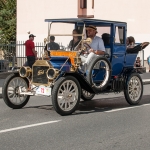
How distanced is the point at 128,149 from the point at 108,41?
15.5ft

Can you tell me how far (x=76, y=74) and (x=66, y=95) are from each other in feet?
1.71

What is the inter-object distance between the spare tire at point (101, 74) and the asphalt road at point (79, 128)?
1.92ft

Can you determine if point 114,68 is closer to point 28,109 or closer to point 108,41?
point 108,41

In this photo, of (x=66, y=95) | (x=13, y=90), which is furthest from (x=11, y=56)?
(x=66, y=95)

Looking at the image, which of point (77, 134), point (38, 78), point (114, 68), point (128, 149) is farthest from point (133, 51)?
point (128, 149)

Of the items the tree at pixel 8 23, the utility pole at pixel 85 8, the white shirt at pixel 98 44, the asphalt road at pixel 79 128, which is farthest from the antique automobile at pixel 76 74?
the tree at pixel 8 23

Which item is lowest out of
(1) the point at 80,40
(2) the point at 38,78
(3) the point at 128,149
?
(3) the point at 128,149

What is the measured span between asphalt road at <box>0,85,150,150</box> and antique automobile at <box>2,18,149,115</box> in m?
0.38

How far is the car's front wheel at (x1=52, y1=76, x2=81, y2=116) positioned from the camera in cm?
998

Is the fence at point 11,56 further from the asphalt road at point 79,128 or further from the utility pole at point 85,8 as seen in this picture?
the utility pole at point 85,8

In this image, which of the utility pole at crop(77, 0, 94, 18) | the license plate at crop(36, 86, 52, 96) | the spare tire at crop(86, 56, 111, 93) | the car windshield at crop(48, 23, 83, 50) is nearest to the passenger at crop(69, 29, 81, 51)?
the car windshield at crop(48, 23, 83, 50)

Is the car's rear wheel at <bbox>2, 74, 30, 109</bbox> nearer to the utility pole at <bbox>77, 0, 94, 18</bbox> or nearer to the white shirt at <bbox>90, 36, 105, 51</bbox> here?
the white shirt at <bbox>90, 36, 105, 51</bbox>

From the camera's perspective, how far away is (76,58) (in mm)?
10609

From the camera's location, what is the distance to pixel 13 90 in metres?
11.1
